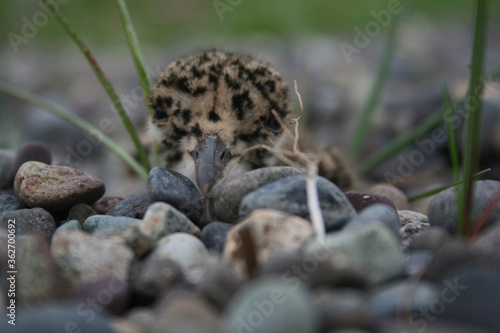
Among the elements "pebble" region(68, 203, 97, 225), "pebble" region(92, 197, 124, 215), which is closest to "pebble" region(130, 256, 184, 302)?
"pebble" region(68, 203, 97, 225)

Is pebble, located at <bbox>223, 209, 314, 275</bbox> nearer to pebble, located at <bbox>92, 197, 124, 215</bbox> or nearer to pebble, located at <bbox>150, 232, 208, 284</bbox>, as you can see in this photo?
pebble, located at <bbox>150, 232, 208, 284</bbox>

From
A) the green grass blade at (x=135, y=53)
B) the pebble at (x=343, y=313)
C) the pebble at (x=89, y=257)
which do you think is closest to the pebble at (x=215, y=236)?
the pebble at (x=89, y=257)

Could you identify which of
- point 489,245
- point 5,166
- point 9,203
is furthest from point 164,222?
point 5,166

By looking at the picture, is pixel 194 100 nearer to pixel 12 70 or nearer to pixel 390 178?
pixel 390 178

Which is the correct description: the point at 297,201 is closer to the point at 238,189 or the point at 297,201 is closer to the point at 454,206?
the point at 238,189

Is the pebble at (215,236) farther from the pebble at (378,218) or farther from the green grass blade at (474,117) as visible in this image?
the green grass blade at (474,117)

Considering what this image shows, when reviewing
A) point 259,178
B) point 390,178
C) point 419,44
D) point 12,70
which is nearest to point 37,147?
point 259,178
